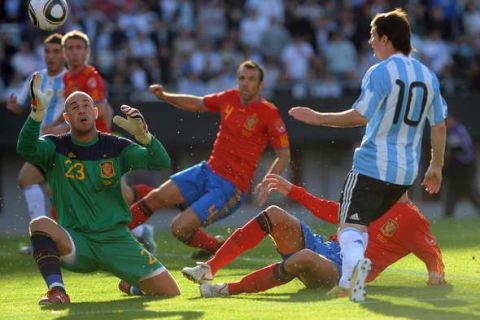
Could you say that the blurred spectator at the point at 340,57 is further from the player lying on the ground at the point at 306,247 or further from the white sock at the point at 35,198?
the player lying on the ground at the point at 306,247

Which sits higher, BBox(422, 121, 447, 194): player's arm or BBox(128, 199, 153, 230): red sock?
BBox(422, 121, 447, 194): player's arm

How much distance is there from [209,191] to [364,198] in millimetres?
3955

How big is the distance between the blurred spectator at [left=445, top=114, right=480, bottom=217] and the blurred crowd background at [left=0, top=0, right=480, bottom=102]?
2.14 m

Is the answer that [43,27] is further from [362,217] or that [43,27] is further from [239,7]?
[239,7]

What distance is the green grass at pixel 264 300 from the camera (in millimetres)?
7125

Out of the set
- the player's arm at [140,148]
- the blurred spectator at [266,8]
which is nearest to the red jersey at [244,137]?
the player's arm at [140,148]

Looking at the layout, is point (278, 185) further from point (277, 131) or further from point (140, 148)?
point (277, 131)

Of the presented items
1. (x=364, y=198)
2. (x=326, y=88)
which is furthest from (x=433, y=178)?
(x=326, y=88)

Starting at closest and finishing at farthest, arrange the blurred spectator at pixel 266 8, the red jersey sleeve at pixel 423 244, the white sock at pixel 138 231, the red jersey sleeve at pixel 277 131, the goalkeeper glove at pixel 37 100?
the goalkeeper glove at pixel 37 100 → the red jersey sleeve at pixel 423 244 → the red jersey sleeve at pixel 277 131 → the white sock at pixel 138 231 → the blurred spectator at pixel 266 8

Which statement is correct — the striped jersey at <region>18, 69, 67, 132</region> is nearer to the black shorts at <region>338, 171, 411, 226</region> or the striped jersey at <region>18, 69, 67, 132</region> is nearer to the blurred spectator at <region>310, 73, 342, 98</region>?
the black shorts at <region>338, 171, 411, 226</region>

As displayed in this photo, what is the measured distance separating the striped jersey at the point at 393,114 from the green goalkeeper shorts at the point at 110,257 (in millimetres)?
1610

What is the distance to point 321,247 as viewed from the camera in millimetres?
8203

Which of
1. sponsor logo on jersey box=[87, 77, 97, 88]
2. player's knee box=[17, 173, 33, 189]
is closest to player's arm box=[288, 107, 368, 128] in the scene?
sponsor logo on jersey box=[87, 77, 97, 88]

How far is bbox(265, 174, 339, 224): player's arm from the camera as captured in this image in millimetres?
8359
